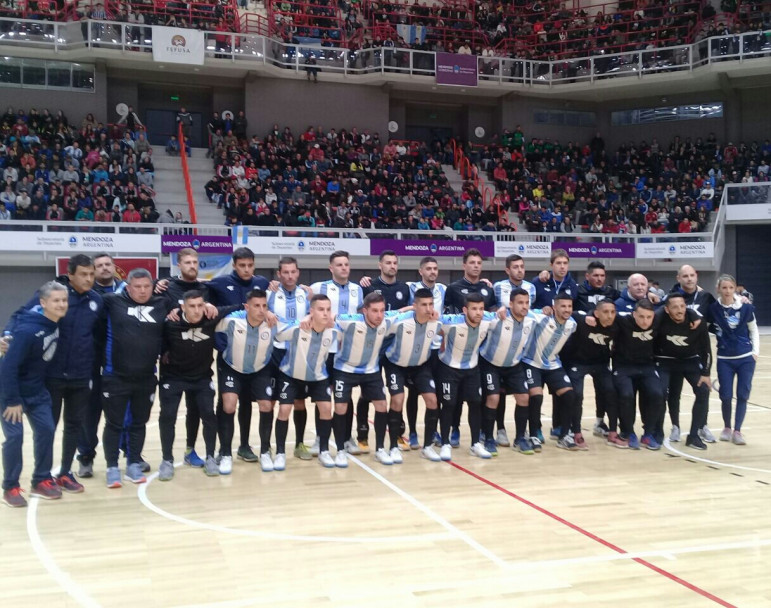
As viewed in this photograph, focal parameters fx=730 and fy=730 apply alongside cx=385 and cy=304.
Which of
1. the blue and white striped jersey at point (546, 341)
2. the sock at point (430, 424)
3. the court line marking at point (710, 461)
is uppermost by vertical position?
the blue and white striped jersey at point (546, 341)

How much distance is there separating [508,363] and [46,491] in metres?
4.82

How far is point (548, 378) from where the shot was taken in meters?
8.44

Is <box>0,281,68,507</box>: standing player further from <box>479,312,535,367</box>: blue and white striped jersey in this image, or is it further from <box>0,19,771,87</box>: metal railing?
<box>0,19,771,87</box>: metal railing

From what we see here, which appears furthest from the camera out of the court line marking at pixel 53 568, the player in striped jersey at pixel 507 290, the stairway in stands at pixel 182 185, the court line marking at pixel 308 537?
the stairway in stands at pixel 182 185

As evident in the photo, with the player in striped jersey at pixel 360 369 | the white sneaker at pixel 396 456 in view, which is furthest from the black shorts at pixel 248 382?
the white sneaker at pixel 396 456

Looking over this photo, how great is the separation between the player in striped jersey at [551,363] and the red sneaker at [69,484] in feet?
15.6

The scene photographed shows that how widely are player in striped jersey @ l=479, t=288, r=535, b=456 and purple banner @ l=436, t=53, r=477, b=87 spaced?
882 inches

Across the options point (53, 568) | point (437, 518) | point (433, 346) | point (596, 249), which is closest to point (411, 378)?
point (433, 346)

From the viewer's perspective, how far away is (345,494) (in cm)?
662

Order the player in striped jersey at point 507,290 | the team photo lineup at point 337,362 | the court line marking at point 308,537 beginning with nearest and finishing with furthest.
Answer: the court line marking at point 308,537, the team photo lineup at point 337,362, the player in striped jersey at point 507,290

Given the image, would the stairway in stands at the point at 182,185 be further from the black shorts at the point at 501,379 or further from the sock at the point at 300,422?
the black shorts at the point at 501,379

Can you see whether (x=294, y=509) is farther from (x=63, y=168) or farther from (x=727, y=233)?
(x=727, y=233)

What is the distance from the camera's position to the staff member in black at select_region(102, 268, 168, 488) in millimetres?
6727

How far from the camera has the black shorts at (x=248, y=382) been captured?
7402 mm
